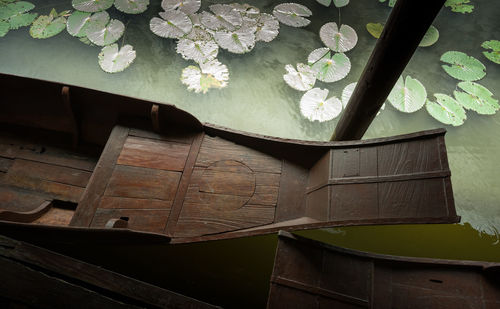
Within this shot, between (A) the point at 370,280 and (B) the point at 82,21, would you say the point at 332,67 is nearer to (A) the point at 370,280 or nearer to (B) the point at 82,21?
(A) the point at 370,280

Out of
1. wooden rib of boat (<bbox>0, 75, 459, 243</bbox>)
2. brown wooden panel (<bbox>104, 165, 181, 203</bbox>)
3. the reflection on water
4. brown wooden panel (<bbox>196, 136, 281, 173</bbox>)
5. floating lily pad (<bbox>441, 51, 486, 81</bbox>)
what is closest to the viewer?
wooden rib of boat (<bbox>0, 75, 459, 243</bbox>)

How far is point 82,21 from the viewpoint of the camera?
170 inches

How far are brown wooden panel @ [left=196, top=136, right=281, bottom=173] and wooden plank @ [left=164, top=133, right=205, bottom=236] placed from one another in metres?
0.04

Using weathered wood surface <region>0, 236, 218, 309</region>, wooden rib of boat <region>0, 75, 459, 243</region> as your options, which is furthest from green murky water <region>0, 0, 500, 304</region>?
weathered wood surface <region>0, 236, 218, 309</region>

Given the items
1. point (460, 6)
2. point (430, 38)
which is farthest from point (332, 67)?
point (460, 6)

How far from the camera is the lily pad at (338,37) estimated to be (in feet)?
15.1

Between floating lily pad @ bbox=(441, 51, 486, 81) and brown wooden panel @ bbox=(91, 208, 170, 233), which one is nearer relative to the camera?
brown wooden panel @ bbox=(91, 208, 170, 233)

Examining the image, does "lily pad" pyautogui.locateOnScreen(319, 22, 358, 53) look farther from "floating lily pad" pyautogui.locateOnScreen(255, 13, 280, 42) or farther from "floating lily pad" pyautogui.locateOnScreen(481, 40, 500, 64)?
"floating lily pad" pyautogui.locateOnScreen(481, 40, 500, 64)

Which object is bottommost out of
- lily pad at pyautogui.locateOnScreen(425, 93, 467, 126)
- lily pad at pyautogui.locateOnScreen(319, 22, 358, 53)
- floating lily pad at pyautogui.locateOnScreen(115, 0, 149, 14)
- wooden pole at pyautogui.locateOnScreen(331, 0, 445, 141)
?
lily pad at pyautogui.locateOnScreen(425, 93, 467, 126)

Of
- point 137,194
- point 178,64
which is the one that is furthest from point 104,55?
point 137,194

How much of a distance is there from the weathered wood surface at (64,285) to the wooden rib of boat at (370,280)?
65 cm

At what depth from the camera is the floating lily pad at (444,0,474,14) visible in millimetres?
4996

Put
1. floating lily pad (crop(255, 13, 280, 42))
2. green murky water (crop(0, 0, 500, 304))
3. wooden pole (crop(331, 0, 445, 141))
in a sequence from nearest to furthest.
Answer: wooden pole (crop(331, 0, 445, 141)) < green murky water (crop(0, 0, 500, 304)) < floating lily pad (crop(255, 13, 280, 42))

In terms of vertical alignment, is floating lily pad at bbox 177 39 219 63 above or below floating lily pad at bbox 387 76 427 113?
above
